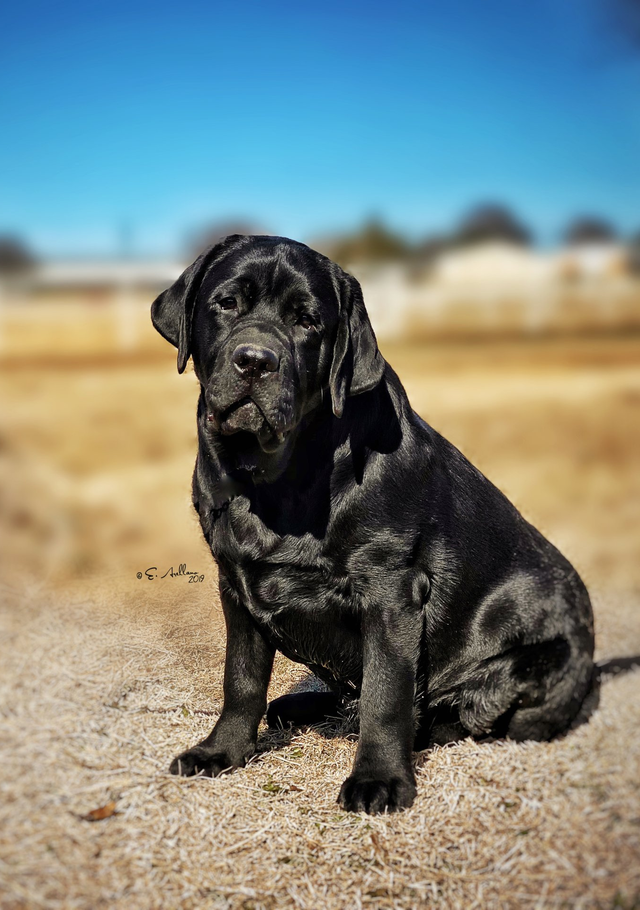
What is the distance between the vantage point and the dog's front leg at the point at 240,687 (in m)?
3.59

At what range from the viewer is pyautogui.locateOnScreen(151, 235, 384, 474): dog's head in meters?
3.06

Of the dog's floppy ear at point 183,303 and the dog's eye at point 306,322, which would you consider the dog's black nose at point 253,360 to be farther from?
the dog's floppy ear at point 183,303

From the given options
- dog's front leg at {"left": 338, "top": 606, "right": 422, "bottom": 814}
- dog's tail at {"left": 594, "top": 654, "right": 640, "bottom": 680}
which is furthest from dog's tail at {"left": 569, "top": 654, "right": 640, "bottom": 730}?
dog's front leg at {"left": 338, "top": 606, "right": 422, "bottom": 814}

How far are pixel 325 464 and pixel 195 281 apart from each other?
3.06 feet

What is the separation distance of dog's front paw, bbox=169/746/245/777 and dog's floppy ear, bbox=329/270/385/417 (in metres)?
1.59

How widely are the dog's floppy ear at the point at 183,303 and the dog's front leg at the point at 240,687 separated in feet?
3.46

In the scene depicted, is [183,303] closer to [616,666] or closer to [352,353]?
[352,353]

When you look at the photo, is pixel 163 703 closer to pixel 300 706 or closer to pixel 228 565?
pixel 300 706

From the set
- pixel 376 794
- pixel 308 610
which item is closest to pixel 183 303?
pixel 308 610

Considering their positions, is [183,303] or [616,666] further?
[616,666]

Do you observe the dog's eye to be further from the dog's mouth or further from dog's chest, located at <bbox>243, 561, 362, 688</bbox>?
dog's chest, located at <bbox>243, 561, 362, 688</bbox>

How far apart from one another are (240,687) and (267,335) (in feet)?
5.18

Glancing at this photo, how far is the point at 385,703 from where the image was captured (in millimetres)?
3299

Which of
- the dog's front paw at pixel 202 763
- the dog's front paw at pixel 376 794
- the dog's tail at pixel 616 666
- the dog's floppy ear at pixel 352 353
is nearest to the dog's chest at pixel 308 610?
the dog's front paw at pixel 376 794
